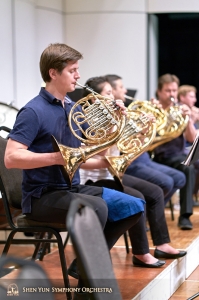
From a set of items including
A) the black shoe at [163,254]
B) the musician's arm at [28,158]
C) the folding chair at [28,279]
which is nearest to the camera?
the folding chair at [28,279]

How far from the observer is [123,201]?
278 centimetres

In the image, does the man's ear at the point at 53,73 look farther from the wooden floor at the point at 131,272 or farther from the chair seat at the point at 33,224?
the wooden floor at the point at 131,272

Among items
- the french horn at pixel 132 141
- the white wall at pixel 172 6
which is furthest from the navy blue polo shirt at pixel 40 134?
the white wall at pixel 172 6

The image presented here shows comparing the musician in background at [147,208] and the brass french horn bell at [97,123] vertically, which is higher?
the brass french horn bell at [97,123]

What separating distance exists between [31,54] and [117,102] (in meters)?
3.07

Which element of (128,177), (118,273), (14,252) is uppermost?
(128,177)

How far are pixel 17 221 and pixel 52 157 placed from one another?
478 millimetres

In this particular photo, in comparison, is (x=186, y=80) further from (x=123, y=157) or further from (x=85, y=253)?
(x=85, y=253)

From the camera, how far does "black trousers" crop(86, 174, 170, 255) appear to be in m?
3.21

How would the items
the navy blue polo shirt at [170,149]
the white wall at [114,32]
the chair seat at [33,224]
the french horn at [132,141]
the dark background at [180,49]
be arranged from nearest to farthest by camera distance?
the chair seat at [33,224] < the french horn at [132,141] < the navy blue polo shirt at [170,149] < the white wall at [114,32] < the dark background at [180,49]

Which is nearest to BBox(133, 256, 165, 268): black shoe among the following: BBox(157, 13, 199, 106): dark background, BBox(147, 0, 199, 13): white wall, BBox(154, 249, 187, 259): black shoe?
BBox(154, 249, 187, 259): black shoe

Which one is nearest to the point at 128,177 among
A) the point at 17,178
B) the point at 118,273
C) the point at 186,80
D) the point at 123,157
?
the point at 123,157

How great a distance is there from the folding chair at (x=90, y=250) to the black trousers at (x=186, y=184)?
3023 millimetres

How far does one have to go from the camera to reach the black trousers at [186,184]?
15.4ft
